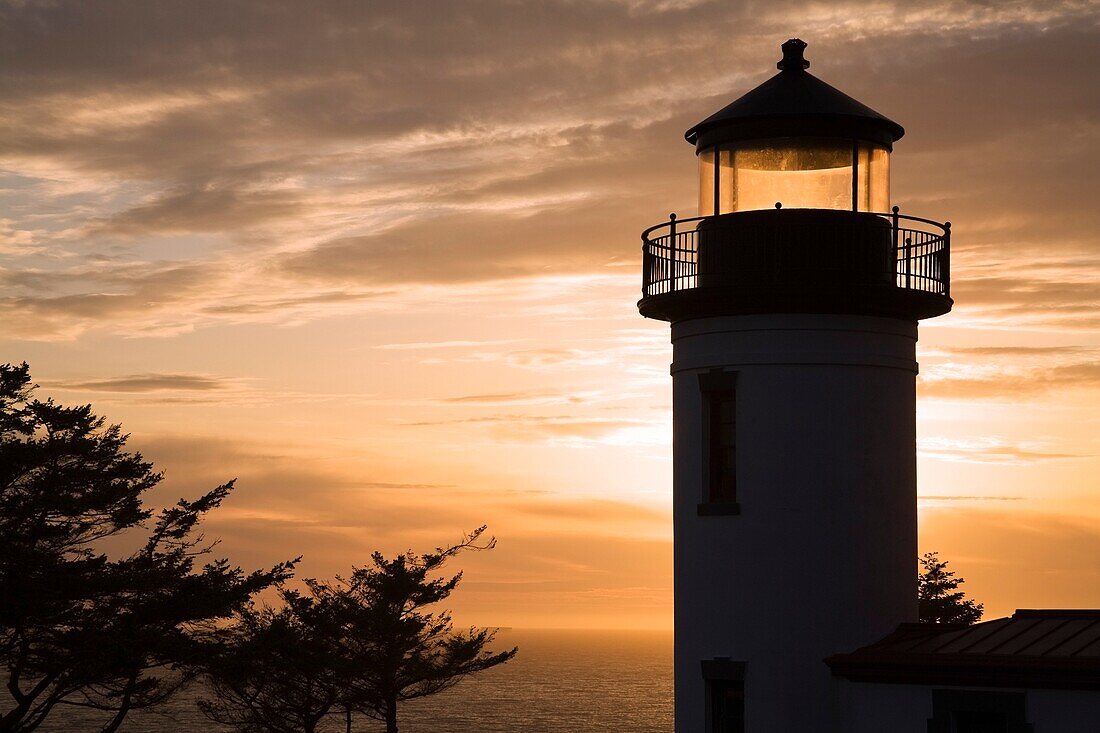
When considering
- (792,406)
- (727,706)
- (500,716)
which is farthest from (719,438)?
(500,716)

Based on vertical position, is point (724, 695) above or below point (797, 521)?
below

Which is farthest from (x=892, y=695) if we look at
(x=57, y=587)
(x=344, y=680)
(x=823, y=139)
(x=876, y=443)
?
(x=344, y=680)

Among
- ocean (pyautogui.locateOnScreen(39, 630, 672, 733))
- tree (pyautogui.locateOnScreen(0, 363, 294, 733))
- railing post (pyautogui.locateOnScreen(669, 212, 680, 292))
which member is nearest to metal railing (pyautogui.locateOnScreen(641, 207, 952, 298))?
railing post (pyautogui.locateOnScreen(669, 212, 680, 292))

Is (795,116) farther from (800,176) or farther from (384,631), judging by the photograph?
(384,631)

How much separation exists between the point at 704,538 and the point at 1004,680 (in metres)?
4.07

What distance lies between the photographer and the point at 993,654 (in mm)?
15273

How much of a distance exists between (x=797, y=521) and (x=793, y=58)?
594 cm

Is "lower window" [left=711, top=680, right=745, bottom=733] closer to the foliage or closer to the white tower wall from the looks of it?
the white tower wall

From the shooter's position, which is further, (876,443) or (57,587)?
(57,587)

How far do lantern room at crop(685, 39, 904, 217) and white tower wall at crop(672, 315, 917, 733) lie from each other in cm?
154

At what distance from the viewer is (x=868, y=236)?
17.5 meters

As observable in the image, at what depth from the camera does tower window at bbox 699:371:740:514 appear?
17656 mm

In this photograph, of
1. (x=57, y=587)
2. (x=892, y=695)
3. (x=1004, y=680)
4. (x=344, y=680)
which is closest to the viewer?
(x=1004, y=680)

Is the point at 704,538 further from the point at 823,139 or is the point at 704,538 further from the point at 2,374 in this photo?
the point at 2,374
